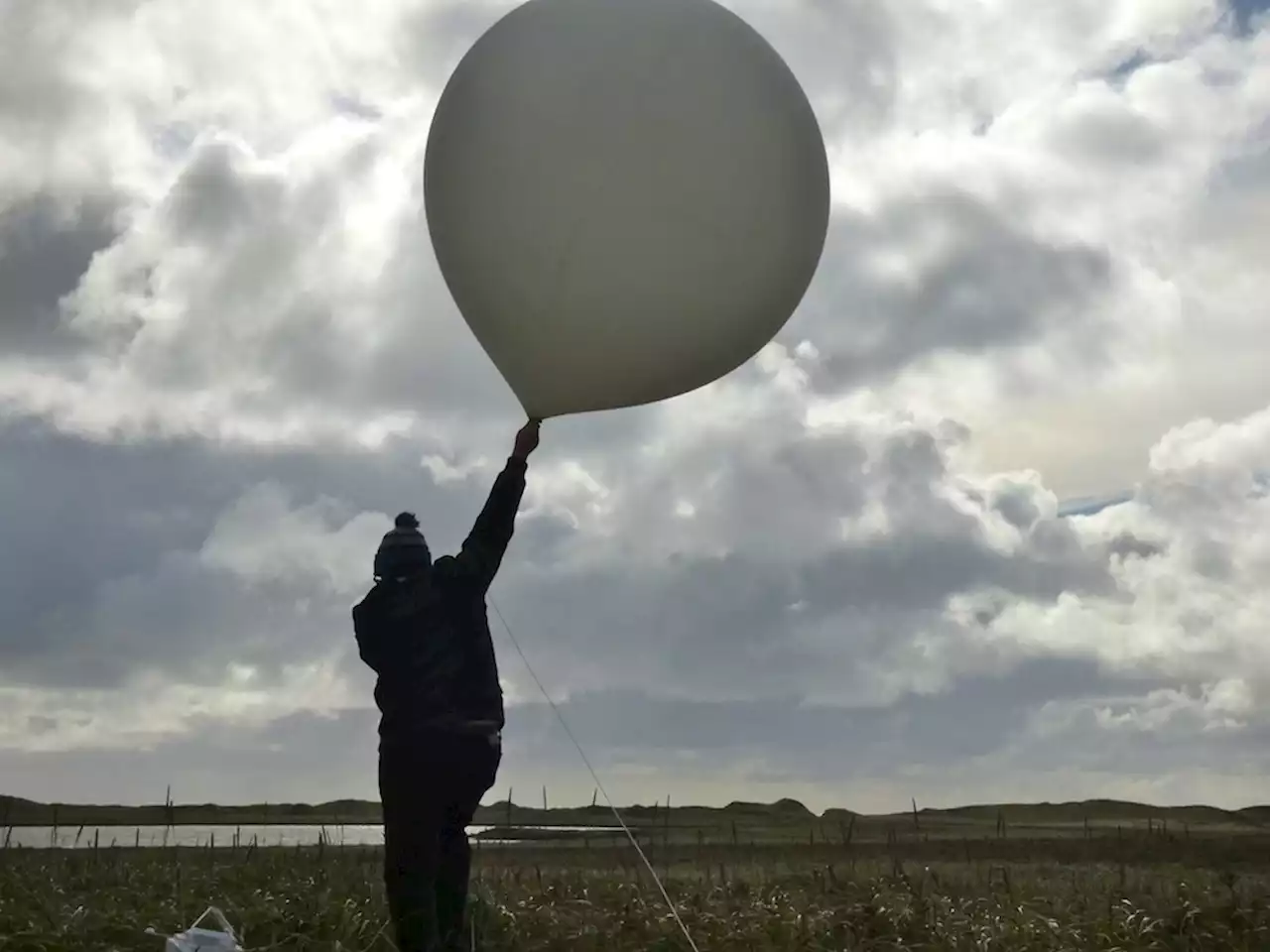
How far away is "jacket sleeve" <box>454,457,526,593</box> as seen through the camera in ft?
25.1

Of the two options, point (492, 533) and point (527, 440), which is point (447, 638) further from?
point (527, 440)

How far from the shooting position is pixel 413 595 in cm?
770

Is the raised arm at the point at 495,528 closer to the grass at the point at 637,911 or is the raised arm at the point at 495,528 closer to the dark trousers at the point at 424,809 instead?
the dark trousers at the point at 424,809

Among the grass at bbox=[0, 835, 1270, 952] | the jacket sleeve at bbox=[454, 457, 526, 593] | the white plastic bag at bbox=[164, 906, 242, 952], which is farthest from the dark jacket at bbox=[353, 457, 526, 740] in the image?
the white plastic bag at bbox=[164, 906, 242, 952]

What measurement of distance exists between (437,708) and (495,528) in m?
1.06

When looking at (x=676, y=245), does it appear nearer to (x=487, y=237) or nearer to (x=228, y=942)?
(x=487, y=237)

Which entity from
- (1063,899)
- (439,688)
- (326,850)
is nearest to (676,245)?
(439,688)

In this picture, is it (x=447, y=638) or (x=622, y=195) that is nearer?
(x=622, y=195)

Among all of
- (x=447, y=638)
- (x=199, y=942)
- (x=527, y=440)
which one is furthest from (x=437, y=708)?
(x=199, y=942)

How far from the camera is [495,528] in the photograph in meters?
7.72

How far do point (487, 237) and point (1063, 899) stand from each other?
22.8 feet

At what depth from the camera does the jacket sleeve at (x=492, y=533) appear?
25.1ft

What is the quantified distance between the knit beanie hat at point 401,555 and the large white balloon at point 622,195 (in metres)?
1.03

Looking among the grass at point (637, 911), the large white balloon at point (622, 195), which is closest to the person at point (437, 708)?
the grass at point (637, 911)
